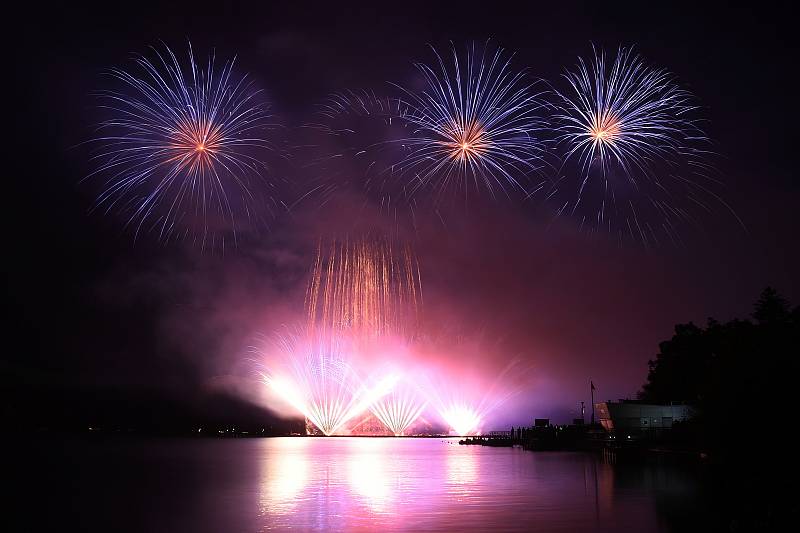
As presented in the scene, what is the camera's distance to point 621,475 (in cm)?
4984

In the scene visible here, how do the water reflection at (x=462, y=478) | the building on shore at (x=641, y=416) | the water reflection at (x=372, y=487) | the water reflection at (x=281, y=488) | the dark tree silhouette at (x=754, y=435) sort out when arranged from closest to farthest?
1. the dark tree silhouette at (x=754, y=435)
2. the water reflection at (x=281, y=488)
3. the water reflection at (x=372, y=487)
4. the water reflection at (x=462, y=478)
5. the building on shore at (x=641, y=416)

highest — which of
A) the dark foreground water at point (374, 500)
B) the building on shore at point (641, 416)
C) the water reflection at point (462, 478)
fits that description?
the building on shore at point (641, 416)

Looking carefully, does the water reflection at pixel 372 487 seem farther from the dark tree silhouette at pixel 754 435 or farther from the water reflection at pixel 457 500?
the dark tree silhouette at pixel 754 435

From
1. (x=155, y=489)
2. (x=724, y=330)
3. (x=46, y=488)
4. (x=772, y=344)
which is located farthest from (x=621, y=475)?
(x=724, y=330)

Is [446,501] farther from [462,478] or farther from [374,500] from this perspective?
[462,478]

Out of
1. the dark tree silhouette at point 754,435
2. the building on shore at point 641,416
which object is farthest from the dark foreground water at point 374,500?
the building on shore at point 641,416

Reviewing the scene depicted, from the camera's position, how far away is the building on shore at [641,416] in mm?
88625

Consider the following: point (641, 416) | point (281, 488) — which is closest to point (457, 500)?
point (281, 488)

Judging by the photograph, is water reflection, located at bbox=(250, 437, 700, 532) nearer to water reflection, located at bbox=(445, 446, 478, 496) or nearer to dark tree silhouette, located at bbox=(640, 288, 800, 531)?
water reflection, located at bbox=(445, 446, 478, 496)

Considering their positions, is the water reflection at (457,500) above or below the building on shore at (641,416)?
below

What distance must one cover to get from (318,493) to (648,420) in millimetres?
61295

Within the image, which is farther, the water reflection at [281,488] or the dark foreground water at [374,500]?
the water reflection at [281,488]

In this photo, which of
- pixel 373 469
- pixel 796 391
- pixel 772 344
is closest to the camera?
pixel 796 391

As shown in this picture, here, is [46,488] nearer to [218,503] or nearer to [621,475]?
[218,503]
